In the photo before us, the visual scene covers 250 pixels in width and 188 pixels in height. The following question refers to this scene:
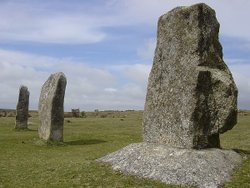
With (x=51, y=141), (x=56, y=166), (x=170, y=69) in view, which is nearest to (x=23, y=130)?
(x=51, y=141)

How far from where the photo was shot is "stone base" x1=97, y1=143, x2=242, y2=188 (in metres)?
17.5

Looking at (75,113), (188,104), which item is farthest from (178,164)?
(75,113)

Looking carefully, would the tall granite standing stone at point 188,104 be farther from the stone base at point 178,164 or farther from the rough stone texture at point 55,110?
the rough stone texture at point 55,110

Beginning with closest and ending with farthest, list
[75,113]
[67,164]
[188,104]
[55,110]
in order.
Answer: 1. [188,104]
2. [67,164]
3. [55,110]
4. [75,113]

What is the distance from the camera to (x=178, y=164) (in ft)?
60.1

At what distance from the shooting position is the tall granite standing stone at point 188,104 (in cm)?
1895

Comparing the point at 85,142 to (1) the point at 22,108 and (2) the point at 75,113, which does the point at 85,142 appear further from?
(2) the point at 75,113

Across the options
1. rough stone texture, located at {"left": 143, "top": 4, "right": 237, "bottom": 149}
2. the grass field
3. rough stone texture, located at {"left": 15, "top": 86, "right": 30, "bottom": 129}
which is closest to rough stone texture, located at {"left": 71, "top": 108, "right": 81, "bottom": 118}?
rough stone texture, located at {"left": 15, "top": 86, "right": 30, "bottom": 129}

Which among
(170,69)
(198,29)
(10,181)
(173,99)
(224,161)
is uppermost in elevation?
(198,29)

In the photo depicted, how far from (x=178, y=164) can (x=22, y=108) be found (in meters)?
29.6

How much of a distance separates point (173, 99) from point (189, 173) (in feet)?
12.6

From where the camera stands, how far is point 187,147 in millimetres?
19578

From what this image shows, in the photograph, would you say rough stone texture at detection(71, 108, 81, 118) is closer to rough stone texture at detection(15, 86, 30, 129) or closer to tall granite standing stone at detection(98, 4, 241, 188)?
rough stone texture at detection(15, 86, 30, 129)

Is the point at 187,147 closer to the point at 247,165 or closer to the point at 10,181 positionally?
the point at 247,165
